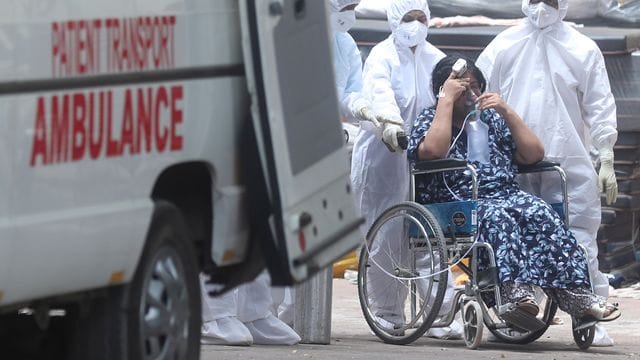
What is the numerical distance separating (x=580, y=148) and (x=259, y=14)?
15.2 ft

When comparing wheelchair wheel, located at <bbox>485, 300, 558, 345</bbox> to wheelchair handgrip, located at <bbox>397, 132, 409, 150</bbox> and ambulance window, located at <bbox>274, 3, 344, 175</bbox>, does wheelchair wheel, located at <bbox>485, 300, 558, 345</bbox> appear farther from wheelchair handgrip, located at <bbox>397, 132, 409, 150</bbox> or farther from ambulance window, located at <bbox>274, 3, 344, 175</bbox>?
ambulance window, located at <bbox>274, 3, 344, 175</bbox>

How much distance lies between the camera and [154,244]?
19.7 ft

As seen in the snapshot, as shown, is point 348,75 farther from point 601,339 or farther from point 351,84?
point 601,339

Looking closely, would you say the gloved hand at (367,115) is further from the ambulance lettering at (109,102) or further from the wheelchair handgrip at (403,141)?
the ambulance lettering at (109,102)

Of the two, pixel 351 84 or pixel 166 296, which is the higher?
pixel 351 84

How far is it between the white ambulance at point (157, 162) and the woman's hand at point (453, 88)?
305 centimetres

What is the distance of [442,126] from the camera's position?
9.83 metres

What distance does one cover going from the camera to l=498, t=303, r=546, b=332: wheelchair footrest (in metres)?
9.37

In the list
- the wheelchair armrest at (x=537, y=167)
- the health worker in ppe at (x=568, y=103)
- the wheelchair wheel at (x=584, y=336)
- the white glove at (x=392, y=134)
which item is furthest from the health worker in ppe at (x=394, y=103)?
the wheelchair wheel at (x=584, y=336)

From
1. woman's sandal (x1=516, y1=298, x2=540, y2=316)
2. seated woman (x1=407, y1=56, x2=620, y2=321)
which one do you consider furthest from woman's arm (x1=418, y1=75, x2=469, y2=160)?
woman's sandal (x1=516, y1=298, x2=540, y2=316)

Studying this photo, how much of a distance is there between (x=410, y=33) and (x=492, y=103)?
3.39 feet

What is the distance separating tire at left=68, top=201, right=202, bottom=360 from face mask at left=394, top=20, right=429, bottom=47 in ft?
15.2

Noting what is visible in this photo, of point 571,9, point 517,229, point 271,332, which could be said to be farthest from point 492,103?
point 571,9

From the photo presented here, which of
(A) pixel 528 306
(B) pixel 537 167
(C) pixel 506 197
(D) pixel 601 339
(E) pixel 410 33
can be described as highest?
(E) pixel 410 33
